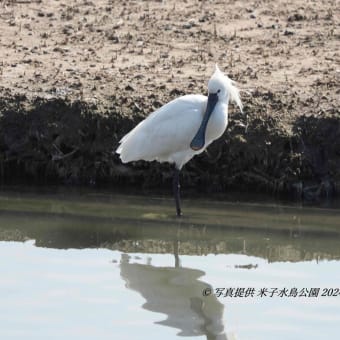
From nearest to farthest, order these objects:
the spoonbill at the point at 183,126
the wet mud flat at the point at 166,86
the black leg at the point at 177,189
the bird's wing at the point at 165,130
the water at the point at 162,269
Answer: the water at the point at 162,269
the black leg at the point at 177,189
the spoonbill at the point at 183,126
the bird's wing at the point at 165,130
the wet mud flat at the point at 166,86

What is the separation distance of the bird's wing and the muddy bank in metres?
0.63

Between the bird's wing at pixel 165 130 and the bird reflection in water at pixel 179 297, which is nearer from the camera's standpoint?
the bird reflection in water at pixel 179 297

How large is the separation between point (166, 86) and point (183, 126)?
1482mm

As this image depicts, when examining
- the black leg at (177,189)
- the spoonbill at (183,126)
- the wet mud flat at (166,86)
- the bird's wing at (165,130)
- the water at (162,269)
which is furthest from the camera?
the wet mud flat at (166,86)

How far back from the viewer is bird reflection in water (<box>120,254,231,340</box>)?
7789mm

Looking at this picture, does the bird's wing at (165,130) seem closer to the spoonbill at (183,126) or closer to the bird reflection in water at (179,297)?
the spoonbill at (183,126)

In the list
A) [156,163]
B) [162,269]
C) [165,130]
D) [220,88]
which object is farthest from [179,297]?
[156,163]

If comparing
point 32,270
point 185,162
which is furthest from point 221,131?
point 32,270

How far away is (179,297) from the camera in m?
8.41

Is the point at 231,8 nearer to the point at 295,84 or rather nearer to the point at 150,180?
the point at 295,84

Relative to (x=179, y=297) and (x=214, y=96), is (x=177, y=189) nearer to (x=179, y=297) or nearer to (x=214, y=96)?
(x=214, y=96)

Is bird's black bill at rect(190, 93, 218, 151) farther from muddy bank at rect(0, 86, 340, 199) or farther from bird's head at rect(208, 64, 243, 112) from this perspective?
muddy bank at rect(0, 86, 340, 199)

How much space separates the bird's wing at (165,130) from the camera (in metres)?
10.7

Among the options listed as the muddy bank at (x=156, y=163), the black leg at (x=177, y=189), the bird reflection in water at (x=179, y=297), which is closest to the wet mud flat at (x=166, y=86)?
the muddy bank at (x=156, y=163)
